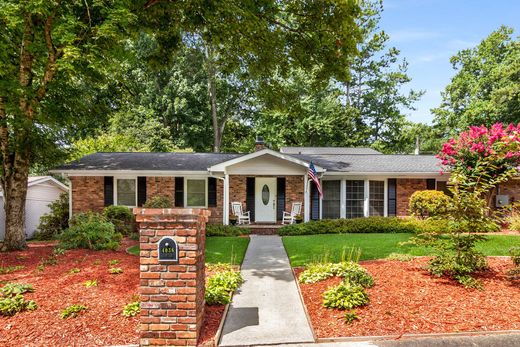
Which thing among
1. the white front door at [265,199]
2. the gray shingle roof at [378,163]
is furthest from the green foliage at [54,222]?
the gray shingle roof at [378,163]

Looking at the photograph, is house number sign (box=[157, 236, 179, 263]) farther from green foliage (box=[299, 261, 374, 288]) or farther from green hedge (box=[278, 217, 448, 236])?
green hedge (box=[278, 217, 448, 236])

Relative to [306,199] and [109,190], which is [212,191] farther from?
[109,190]

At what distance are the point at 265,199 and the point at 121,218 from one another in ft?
20.1

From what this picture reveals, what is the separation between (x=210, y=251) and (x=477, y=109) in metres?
25.4

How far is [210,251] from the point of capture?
9156 millimetres

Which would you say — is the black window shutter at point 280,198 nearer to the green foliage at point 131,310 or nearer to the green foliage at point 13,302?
the green foliage at point 131,310

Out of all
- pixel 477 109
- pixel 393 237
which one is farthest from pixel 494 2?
pixel 477 109

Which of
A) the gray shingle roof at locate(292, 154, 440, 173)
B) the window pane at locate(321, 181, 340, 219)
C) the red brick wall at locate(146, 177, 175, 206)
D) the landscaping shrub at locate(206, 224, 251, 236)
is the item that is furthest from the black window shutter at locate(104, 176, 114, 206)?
the window pane at locate(321, 181, 340, 219)

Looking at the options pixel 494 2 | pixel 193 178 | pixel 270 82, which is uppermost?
pixel 494 2

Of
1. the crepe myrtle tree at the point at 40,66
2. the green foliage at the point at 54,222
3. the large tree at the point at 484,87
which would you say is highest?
the large tree at the point at 484,87

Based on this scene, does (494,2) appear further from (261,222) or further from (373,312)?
(261,222)

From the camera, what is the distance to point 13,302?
4.93 metres

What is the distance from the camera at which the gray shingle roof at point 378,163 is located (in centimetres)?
1484

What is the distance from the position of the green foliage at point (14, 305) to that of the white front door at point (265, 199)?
10.7 meters
